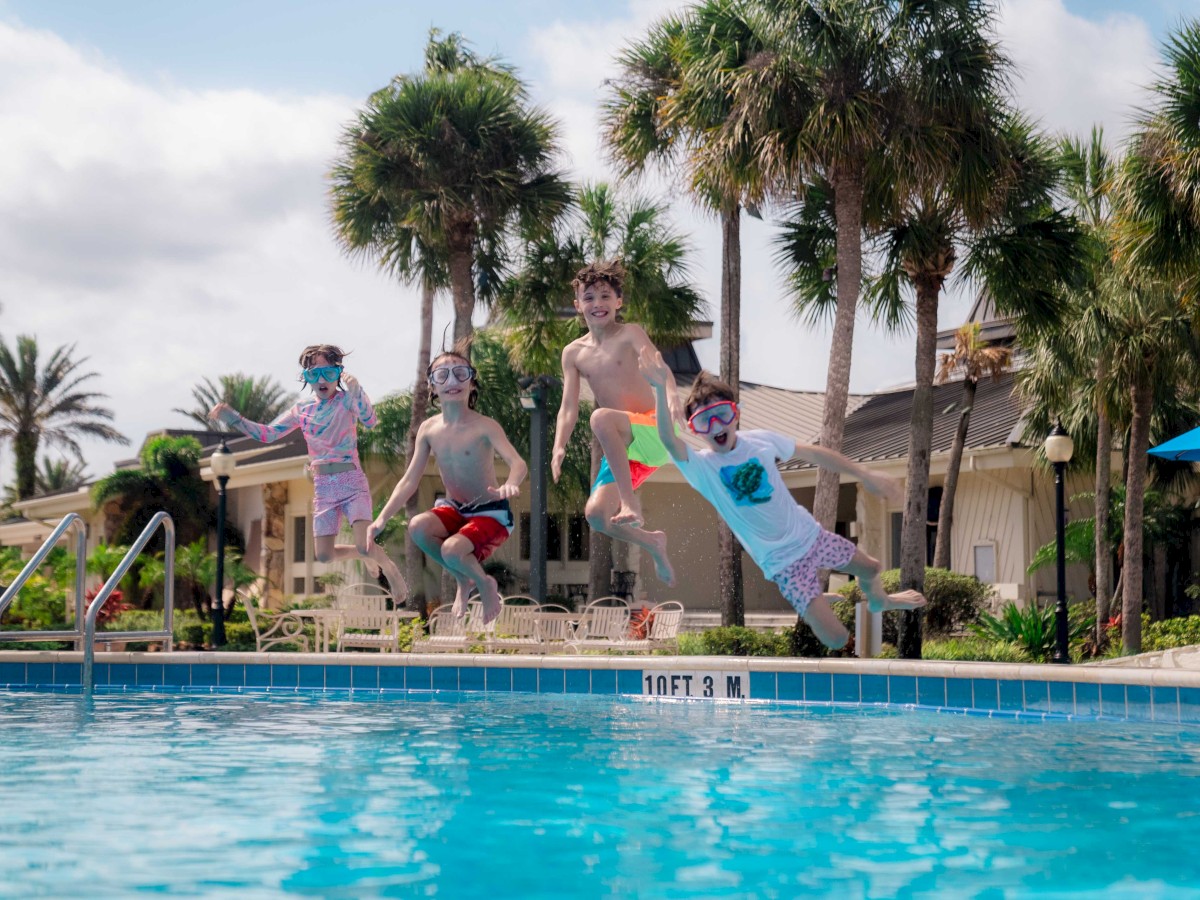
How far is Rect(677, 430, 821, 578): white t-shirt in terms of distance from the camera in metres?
7.67

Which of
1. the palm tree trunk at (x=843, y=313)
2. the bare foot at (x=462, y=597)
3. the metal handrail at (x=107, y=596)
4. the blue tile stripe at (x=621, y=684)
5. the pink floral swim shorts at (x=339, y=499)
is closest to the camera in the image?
the bare foot at (x=462, y=597)

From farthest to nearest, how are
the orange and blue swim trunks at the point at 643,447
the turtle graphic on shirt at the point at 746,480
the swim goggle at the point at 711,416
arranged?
1. the orange and blue swim trunks at the point at 643,447
2. the swim goggle at the point at 711,416
3. the turtle graphic on shirt at the point at 746,480

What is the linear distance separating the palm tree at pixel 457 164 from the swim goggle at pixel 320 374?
39.2ft

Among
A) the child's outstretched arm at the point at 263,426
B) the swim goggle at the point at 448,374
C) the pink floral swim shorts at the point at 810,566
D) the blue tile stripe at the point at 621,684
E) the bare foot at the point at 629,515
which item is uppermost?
the swim goggle at the point at 448,374

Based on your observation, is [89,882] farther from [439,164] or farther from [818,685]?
[439,164]

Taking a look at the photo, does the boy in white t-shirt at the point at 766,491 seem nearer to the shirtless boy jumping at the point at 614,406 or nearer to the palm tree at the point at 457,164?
the shirtless boy jumping at the point at 614,406

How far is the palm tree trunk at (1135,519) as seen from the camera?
17.8 meters

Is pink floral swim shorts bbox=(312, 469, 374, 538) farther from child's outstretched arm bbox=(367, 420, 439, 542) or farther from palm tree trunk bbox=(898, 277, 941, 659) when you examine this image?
palm tree trunk bbox=(898, 277, 941, 659)

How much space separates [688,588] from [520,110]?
999 cm

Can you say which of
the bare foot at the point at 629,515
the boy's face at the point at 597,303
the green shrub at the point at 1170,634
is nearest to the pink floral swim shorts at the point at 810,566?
the bare foot at the point at 629,515

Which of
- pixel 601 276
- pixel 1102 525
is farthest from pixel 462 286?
pixel 601 276

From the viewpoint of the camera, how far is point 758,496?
7.68 m

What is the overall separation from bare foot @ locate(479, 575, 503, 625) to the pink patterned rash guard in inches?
58.2

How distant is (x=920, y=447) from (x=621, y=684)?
22.2ft
